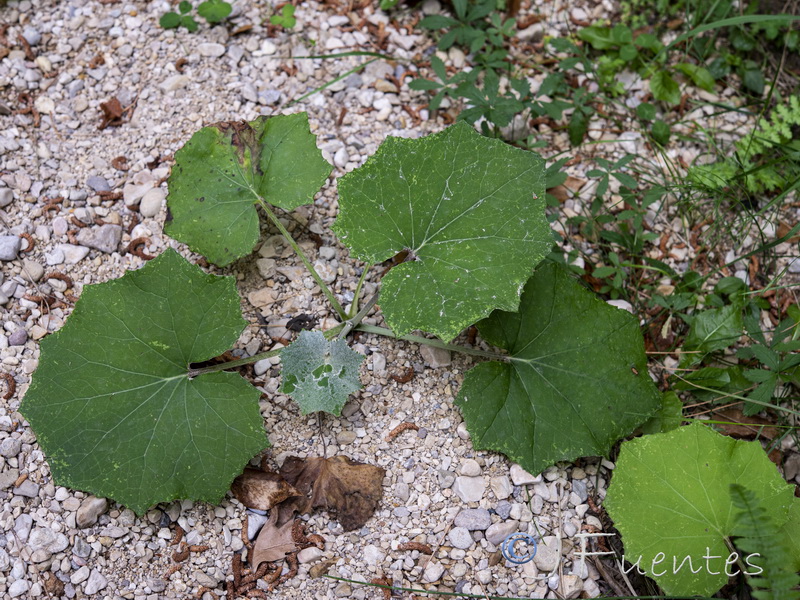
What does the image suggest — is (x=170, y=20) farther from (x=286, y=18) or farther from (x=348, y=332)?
(x=348, y=332)

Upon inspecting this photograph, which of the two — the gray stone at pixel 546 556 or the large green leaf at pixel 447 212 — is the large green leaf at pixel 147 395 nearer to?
the large green leaf at pixel 447 212

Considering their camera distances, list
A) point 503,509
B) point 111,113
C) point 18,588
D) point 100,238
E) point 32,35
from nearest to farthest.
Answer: point 18,588
point 503,509
point 100,238
point 111,113
point 32,35

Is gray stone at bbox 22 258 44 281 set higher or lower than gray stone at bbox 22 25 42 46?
lower

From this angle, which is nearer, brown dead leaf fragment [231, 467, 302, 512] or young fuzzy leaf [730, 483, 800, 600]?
young fuzzy leaf [730, 483, 800, 600]

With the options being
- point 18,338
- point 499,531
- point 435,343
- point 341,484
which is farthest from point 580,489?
point 18,338

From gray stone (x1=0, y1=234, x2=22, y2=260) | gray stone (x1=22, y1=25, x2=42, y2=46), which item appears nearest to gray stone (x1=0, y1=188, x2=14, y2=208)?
gray stone (x1=0, y1=234, x2=22, y2=260)

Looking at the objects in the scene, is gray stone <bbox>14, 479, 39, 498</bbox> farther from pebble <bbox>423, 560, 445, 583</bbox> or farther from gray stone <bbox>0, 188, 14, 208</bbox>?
pebble <bbox>423, 560, 445, 583</bbox>

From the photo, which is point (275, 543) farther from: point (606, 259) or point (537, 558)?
point (606, 259)
